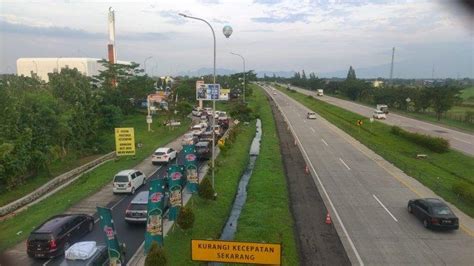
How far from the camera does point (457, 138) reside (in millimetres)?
47594

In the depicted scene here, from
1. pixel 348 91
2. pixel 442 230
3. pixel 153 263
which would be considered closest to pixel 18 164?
pixel 153 263

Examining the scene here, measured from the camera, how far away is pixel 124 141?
118 feet

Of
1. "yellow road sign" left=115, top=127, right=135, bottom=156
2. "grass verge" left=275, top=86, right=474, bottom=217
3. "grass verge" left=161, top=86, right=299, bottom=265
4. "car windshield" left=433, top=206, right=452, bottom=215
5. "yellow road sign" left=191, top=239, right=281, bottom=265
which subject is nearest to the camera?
"yellow road sign" left=191, top=239, right=281, bottom=265

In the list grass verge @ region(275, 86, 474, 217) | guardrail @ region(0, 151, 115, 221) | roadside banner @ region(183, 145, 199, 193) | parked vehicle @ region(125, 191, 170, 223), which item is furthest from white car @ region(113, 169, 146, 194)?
grass verge @ region(275, 86, 474, 217)

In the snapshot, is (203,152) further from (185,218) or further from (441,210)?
(441,210)

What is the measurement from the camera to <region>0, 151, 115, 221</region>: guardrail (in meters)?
→ 26.2

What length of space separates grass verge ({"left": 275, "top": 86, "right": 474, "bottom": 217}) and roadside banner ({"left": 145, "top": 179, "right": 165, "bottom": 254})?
54.2 ft

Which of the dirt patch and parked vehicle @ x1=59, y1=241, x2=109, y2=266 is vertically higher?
parked vehicle @ x1=59, y1=241, x2=109, y2=266

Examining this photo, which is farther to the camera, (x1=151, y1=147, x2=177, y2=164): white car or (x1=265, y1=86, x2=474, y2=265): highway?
(x1=151, y1=147, x2=177, y2=164): white car

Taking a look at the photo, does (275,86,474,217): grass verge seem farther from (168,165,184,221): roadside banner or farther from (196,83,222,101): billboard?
(168,165,184,221): roadside banner

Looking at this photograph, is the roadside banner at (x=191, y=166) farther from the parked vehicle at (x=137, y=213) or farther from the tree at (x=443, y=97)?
the tree at (x=443, y=97)

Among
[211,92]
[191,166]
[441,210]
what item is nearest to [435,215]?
[441,210]

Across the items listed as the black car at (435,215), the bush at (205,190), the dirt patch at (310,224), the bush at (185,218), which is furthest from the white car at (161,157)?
the black car at (435,215)

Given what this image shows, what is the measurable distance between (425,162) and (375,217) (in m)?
17.9
